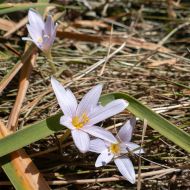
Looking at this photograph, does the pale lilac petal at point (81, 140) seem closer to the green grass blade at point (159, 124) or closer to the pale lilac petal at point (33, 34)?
the green grass blade at point (159, 124)

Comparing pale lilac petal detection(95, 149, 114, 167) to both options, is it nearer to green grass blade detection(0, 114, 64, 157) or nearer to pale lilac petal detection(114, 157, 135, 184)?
pale lilac petal detection(114, 157, 135, 184)

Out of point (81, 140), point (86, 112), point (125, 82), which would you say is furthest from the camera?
point (125, 82)

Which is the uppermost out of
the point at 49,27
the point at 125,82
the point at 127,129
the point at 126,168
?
the point at 49,27

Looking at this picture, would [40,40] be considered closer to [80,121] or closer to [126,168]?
[80,121]

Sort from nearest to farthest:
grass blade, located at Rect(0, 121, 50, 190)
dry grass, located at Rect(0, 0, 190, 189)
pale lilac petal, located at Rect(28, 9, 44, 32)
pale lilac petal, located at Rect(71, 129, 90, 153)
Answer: pale lilac petal, located at Rect(71, 129, 90, 153) → grass blade, located at Rect(0, 121, 50, 190) → dry grass, located at Rect(0, 0, 190, 189) → pale lilac petal, located at Rect(28, 9, 44, 32)

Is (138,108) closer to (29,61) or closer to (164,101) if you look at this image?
(164,101)

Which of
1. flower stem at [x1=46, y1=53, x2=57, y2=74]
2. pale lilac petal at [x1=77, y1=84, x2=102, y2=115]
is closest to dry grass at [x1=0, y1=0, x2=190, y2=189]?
flower stem at [x1=46, y1=53, x2=57, y2=74]

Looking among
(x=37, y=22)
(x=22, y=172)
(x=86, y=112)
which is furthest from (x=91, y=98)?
(x=37, y=22)
